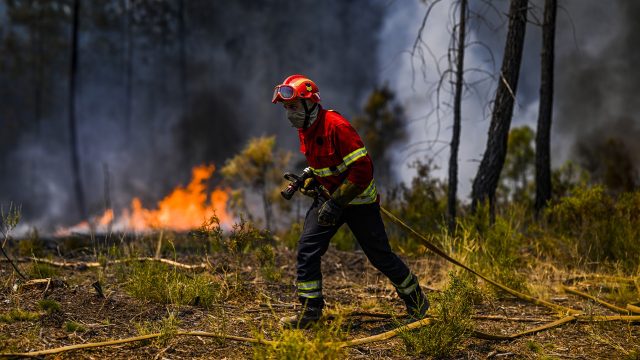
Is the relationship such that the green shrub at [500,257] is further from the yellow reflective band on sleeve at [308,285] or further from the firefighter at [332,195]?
the yellow reflective band on sleeve at [308,285]

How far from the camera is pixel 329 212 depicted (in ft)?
15.0

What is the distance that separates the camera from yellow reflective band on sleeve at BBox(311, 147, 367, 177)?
4.48 metres

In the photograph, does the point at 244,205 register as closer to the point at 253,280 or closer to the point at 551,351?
the point at 253,280

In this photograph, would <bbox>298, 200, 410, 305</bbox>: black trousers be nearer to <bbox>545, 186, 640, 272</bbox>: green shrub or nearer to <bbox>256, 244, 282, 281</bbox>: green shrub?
<bbox>256, 244, 282, 281</bbox>: green shrub

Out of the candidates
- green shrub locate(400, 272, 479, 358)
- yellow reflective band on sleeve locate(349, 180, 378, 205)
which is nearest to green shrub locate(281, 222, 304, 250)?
yellow reflective band on sleeve locate(349, 180, 378, 205)

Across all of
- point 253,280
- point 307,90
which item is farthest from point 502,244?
point 307,90


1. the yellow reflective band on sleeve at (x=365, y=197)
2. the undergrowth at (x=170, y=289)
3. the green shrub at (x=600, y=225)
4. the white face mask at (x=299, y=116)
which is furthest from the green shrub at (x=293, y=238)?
the white face mask at (x=299, y=116)

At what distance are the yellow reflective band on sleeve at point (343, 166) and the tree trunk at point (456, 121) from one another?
4700 millimetres

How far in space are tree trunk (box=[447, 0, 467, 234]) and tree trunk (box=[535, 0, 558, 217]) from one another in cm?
171

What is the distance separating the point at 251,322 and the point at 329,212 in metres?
1.10

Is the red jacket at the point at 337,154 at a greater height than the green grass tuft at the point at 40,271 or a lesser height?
greater

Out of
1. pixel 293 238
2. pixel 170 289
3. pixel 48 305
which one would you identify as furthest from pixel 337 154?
pixel 293 238

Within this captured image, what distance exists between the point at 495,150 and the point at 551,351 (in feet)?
16.4

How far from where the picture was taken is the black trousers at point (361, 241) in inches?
186
